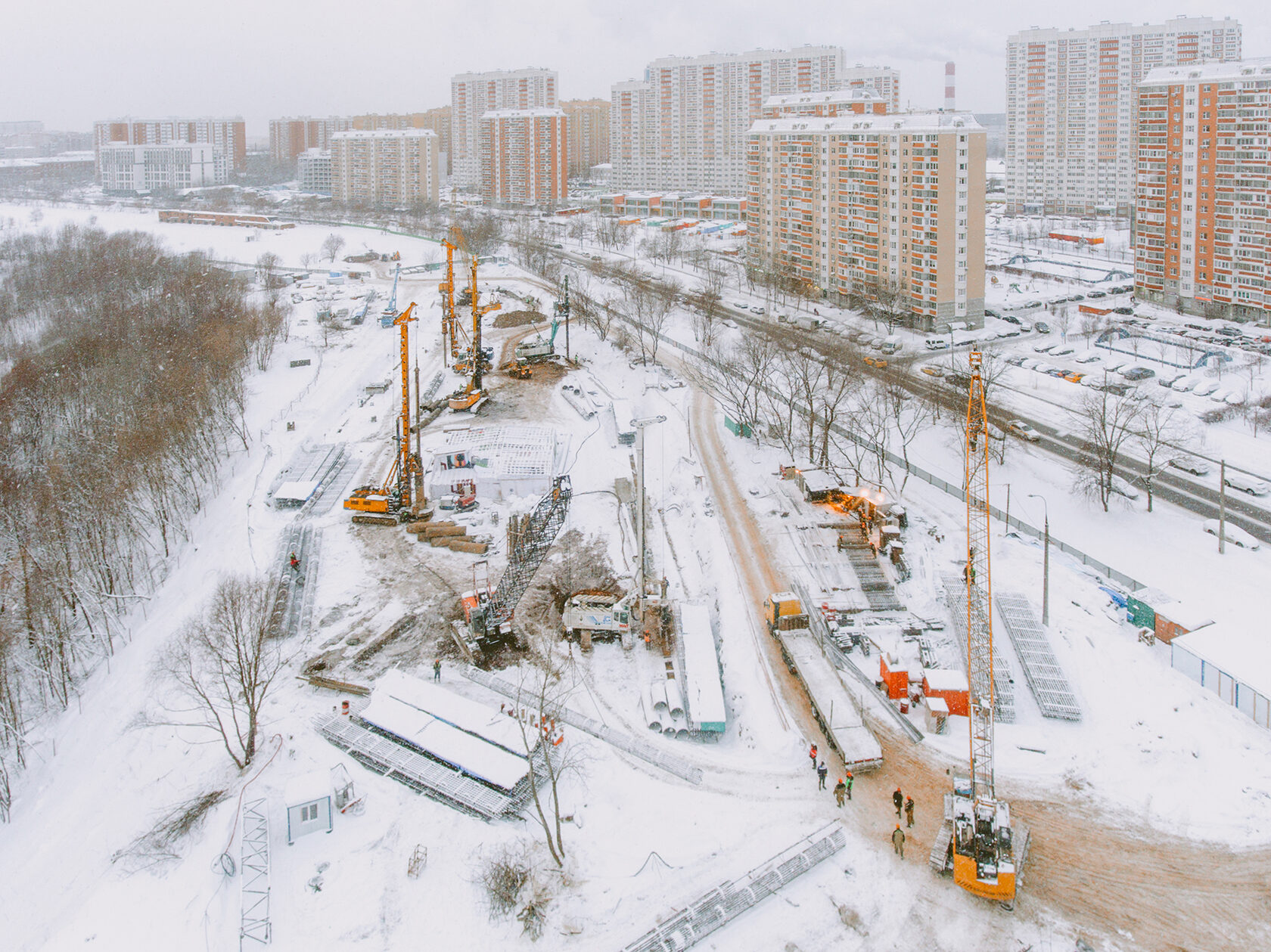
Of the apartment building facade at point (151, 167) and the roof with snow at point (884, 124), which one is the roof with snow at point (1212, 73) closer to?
the roof with snow at point (884, 124)

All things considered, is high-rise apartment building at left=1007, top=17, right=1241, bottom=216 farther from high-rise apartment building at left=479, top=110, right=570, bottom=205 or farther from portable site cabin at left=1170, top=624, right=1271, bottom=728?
portable site cabin at left=1170, top=624, right=1271, bottom=728

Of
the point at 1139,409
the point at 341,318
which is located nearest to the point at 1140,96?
the point at 1139,409

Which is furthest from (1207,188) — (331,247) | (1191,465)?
(331,247)

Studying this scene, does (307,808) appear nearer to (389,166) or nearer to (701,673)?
(701,673)

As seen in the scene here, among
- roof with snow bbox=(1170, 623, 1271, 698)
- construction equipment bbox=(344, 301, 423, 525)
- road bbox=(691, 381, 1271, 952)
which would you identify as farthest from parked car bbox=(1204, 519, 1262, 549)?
construction equipment bbox=(344, 301, 423, 525)

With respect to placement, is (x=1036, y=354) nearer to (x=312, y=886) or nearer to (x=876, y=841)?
(x=876, y=841)

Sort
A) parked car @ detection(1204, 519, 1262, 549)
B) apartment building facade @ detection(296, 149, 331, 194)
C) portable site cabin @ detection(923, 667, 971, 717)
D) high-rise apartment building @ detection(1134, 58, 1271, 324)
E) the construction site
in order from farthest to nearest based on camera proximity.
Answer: apartment building facade @ detection(296, 149, 331, 194) < high-rise apartment building @ detection(1134, 58, 1271, 324) < parked car @ detection(1204, 519, 1262, 549) < portable site cabin @ detection(923, 667, 971, 717) < the construction site

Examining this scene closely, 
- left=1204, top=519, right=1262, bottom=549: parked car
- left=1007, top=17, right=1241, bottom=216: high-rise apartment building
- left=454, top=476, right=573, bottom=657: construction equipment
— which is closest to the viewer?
left=454, top=476, right=573, bottom=657: construction equipment
